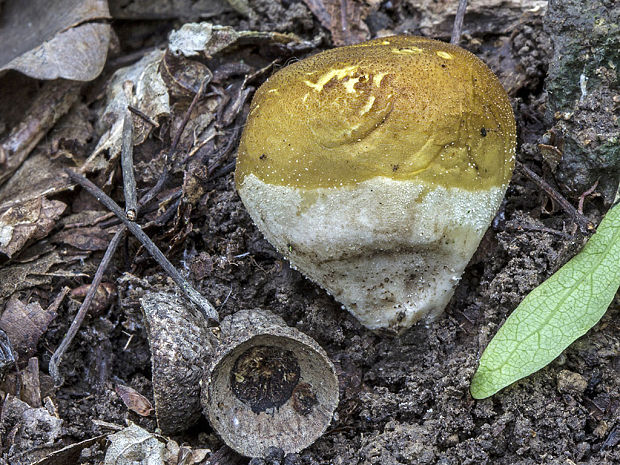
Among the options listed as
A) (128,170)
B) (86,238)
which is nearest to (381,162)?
(128,170)

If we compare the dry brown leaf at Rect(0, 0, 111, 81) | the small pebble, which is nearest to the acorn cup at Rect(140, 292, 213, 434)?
the small pebble

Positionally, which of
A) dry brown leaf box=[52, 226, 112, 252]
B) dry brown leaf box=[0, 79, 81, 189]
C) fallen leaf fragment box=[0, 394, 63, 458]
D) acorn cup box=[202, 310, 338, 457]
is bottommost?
acorn cup box=[202, 310, 338, 457]

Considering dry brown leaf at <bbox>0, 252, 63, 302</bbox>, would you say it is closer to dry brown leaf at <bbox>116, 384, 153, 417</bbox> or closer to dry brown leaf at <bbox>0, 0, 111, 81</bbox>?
dry brown leaf at <bbox>116, 384, 153, 417</bbox>

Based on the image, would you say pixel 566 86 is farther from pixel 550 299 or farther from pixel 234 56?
pixel 234 56

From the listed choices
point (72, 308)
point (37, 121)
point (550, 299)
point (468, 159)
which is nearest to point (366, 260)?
point (468, 159)

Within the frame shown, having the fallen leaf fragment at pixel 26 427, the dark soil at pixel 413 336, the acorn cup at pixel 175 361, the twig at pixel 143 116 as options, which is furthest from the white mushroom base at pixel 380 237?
the fallen leaf fragment at pixel 26 427

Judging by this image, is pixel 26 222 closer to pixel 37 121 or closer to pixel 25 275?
pixel 25 275
